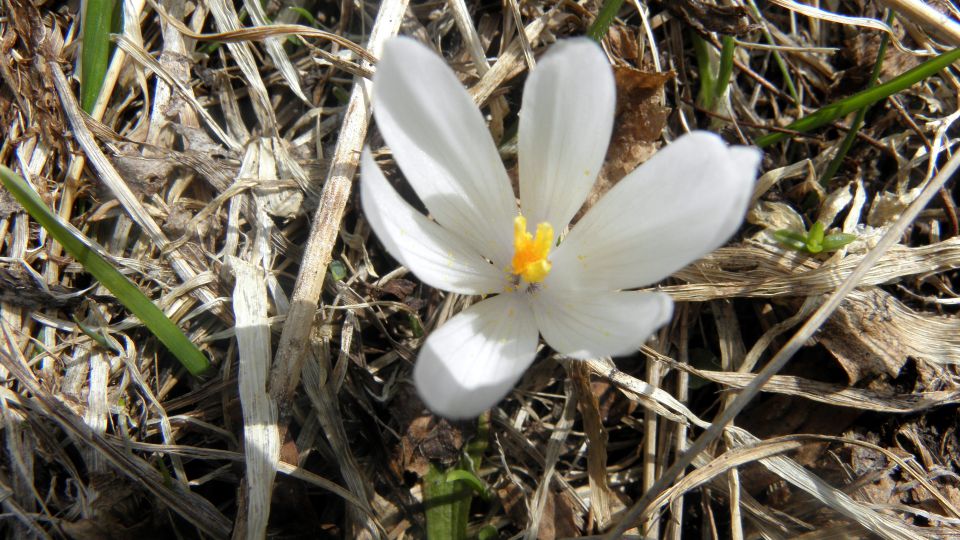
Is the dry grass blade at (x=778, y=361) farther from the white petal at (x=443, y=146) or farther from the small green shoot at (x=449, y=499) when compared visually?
the white petal at (x=443, y=146)

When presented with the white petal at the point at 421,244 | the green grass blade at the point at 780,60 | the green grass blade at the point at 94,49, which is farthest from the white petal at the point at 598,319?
the green grass blade at the point at 94,49

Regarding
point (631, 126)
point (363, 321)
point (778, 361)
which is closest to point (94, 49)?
point (363, 321)

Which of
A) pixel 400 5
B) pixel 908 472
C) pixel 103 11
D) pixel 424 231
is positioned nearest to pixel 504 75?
pixel 400 5

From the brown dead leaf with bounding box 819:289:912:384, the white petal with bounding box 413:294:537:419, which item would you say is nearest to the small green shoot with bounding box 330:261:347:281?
the white petal with bounding box 413:294:537:419

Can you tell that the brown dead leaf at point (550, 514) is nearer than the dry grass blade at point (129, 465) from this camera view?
No

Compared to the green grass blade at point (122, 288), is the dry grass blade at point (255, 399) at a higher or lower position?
lower

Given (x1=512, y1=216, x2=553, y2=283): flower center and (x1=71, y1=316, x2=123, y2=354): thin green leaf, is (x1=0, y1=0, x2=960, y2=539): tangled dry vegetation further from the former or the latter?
(x1=512, y1=216, x2=553, y2=283): flower center

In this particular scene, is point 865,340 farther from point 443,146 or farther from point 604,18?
point 443,146

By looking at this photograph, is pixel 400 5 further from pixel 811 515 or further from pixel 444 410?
pixel 811 515
